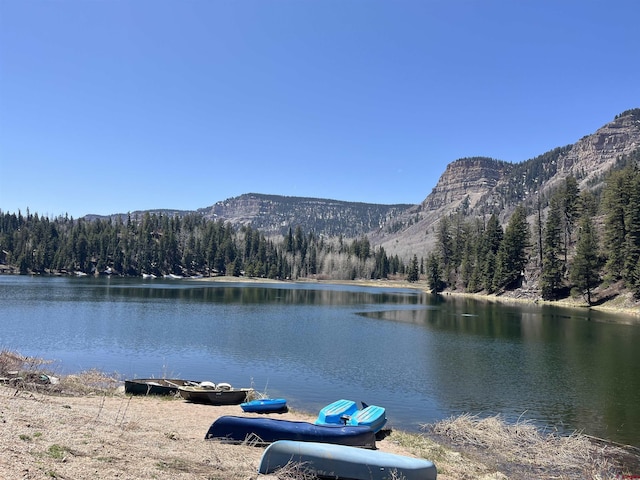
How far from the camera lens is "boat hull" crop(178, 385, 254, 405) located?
22.2 m

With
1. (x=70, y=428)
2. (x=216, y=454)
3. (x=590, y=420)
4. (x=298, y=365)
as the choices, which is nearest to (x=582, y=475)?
(x=590, y=420)

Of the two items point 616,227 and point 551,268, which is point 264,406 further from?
point 551,268

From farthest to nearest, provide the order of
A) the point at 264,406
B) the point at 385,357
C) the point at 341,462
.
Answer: the point at 385,357 < the point at 264,406 < the point at 341,462

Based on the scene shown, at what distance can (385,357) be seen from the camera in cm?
3706

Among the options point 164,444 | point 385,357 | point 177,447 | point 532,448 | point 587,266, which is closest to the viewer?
point 177,447

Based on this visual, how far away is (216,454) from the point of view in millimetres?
13000

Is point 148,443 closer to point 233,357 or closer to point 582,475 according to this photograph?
point 582,475

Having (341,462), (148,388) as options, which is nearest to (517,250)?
(148,388)

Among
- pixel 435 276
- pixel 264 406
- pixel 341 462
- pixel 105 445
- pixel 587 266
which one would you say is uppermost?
pixel 587 266

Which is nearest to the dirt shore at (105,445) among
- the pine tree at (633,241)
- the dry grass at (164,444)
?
the dry grass at (164,444)

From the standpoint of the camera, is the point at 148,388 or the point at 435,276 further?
the point at 435,276

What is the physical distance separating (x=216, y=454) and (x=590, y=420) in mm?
18881

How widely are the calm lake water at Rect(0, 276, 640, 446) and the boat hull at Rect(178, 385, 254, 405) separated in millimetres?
Result: 3281

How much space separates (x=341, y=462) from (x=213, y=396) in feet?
36.5
